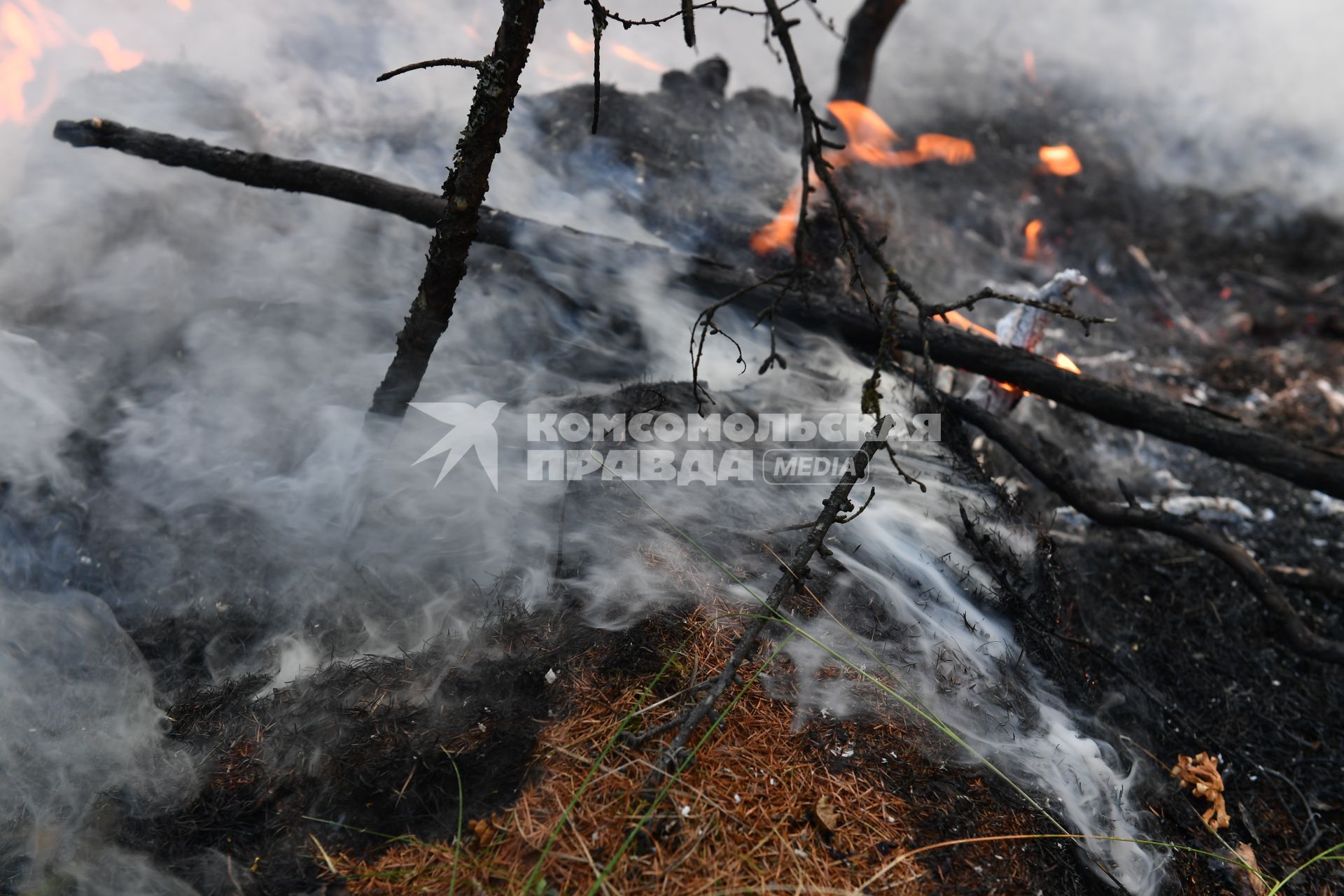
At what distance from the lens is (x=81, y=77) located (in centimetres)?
577

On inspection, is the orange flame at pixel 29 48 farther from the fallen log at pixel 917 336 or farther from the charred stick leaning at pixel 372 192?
the fallen log at pixel 917 336

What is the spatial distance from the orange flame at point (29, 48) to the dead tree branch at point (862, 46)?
7408 millimetres

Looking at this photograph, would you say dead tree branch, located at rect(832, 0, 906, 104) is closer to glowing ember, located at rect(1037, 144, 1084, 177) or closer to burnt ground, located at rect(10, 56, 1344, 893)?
burnt ground, located at rect(10, 56, 1344, 893)

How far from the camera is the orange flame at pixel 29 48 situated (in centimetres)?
543

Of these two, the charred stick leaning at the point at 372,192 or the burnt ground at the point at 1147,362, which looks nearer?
the burnt ground at the point at 1147,362

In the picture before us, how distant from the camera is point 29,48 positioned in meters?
5.77

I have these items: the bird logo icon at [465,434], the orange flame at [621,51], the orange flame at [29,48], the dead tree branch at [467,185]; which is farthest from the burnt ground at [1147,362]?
the orange flame at [29,48]

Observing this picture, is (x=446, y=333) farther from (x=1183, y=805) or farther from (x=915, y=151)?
(x=915, y=151)

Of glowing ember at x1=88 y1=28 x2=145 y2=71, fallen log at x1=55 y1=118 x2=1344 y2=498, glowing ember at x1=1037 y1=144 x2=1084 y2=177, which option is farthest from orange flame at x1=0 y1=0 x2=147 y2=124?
glowing ember at x1=1037 y1=144 x2=1084 y2=177

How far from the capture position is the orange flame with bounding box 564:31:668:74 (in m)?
8.88

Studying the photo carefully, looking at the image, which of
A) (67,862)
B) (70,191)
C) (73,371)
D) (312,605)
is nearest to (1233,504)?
(312,605)

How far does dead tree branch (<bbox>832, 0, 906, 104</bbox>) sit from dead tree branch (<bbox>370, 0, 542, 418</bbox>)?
7.02 m

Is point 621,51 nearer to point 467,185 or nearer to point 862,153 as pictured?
point 862,153

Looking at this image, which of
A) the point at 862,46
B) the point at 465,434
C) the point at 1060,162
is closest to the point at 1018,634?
the point at 465,434
